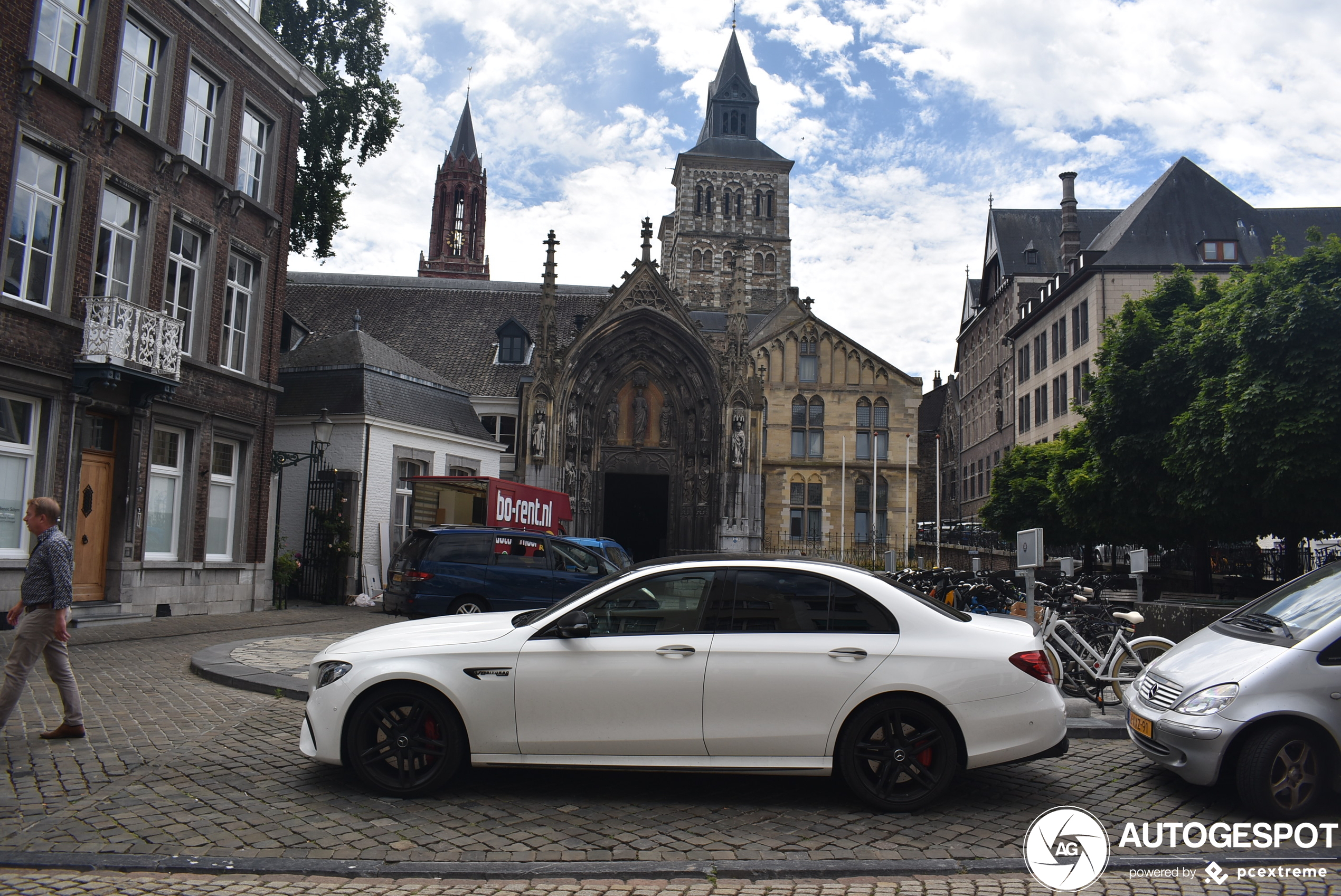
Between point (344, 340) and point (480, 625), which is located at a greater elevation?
point (344, 340)

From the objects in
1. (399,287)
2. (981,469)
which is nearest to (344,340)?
(399,287)

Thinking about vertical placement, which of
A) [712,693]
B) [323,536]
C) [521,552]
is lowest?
[712,693]

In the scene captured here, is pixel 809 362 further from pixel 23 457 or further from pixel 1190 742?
pixel 1190 742

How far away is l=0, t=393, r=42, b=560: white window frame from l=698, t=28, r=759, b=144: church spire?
46.7 metres

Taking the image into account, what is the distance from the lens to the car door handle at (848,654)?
518 cm

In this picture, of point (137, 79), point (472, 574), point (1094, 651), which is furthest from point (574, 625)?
point (137, 79)

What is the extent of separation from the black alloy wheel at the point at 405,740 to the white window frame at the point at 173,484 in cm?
1261

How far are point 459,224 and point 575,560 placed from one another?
5525 centimetres

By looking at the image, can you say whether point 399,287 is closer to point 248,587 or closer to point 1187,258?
point 248,587

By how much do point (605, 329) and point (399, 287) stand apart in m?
11.2

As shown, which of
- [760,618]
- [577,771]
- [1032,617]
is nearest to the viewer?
[760,618]

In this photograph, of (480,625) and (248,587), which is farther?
(248,587)

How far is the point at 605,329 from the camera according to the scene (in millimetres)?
31844

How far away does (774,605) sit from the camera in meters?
5.41
